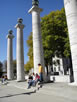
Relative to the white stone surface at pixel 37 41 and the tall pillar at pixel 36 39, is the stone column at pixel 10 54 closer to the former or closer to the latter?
the tall pillar at pixel 36 39

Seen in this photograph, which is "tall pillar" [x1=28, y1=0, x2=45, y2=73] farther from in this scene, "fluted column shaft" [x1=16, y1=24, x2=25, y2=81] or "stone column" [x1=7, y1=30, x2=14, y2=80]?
"stone column" [x1=7, y1=30, x2=14, y2=80]

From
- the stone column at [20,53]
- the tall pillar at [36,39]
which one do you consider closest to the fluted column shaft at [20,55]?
the stone column at [20,53]

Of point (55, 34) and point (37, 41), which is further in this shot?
point (55, 34)

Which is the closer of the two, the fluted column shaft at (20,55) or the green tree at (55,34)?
the fluted column shaft at (20,55)

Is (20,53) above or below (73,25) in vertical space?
below

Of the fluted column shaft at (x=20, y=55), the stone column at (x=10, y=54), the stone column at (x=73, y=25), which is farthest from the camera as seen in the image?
the stone column at (x=10, y=54)

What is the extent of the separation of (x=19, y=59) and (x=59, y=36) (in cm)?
843

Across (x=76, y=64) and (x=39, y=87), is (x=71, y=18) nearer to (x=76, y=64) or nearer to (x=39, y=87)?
(x=76, y=64)

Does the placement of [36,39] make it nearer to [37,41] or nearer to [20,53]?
[37,41]

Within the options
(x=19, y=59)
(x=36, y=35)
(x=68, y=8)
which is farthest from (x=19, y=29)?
(x=68, y=8)

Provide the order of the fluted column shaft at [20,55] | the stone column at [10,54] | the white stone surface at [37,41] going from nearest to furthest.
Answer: the white stone surface at [37,41]
the fluted column shaft at [20,55]
the stone column at [10,54]

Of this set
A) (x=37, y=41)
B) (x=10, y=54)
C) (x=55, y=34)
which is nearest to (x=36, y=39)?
(x=37, y=41)

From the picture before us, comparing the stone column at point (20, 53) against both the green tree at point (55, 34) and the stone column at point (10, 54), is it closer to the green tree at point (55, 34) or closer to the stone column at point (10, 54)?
the green tree at point (55, 34)

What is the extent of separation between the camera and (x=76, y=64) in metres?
10.1
